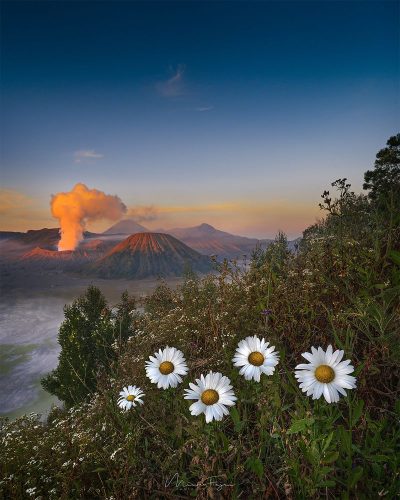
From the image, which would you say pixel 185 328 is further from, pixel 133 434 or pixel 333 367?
pixel 333 367

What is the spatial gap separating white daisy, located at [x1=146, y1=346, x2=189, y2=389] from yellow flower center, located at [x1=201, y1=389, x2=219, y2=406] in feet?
0.85

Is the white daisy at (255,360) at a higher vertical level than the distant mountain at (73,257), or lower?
higher

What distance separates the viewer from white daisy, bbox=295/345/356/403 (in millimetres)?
1415

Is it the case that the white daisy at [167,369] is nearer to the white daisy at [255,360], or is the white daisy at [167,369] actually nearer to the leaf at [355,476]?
the white daisy at [255,360]

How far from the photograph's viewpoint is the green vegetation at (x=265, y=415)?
1617mm

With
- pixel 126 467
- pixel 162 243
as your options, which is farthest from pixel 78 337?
pixel 162 243

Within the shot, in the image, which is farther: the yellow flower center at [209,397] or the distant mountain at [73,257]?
the distant mountain at [73,257]

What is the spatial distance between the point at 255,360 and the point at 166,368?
0.47 meters

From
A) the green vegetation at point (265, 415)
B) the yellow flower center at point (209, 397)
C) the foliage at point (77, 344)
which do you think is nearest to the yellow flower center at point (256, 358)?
the green vegetation at point (265, 415)

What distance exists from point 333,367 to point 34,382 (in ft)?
280

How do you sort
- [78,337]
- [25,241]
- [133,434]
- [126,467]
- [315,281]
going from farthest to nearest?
1. [25,241]
2. [78,337]
3. [315,281]
4. [133,434]
5. [126,467]

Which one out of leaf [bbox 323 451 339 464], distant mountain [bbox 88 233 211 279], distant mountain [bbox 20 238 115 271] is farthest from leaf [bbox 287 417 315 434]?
distant mountain [bbox 20 238 115 271]

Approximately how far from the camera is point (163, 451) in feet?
6.90

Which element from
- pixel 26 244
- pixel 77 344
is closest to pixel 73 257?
pixel 26 244
